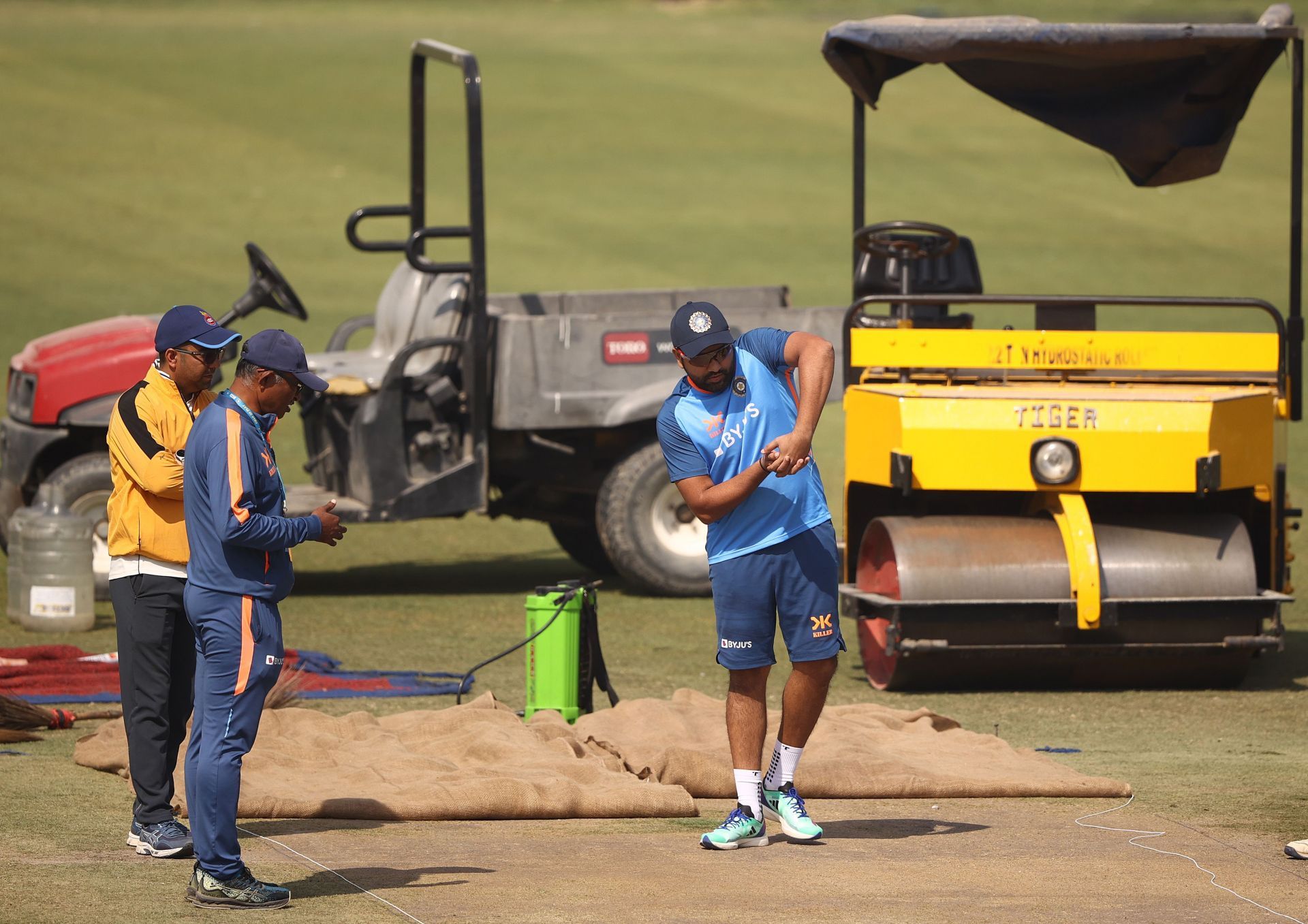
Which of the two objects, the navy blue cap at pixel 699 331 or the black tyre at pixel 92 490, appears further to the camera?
the black tyre at pixel 92 490

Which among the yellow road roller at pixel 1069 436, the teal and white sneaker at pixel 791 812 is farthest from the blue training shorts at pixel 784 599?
the yellow road roller at pixel 1069 436

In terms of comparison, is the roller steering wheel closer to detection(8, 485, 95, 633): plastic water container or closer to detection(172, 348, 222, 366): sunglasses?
detection(8, 485, 95, 633): plastic water container

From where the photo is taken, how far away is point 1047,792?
284 inches

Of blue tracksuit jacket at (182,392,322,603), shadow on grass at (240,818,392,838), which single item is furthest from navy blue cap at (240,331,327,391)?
shadow on grass at (240,818,392,838)

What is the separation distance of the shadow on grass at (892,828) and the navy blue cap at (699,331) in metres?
1.69

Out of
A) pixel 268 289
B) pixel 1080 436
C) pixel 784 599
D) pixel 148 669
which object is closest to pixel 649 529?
pixel 268 289

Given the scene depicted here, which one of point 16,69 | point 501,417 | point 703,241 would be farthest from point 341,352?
point 16,69

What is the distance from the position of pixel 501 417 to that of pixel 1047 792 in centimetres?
527

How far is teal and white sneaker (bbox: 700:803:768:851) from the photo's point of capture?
643 centimetres

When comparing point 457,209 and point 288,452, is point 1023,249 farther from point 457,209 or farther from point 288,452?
point 288,452

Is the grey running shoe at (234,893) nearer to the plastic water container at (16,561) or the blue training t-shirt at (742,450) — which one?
the blue training t-shirt at (742,450)

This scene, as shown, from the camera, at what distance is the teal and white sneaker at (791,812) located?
21.5 feet

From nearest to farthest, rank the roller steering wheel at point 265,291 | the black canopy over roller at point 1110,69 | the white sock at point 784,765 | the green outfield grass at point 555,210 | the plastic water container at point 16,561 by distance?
the white sock at point 784,765, the green outfield grass at point 555,210, the black canopy over roller at point 1110,69, the plastic water container at point 16,561, the roller steering wheel at point 265,291

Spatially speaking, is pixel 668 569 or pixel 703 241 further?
pixel 703 241
